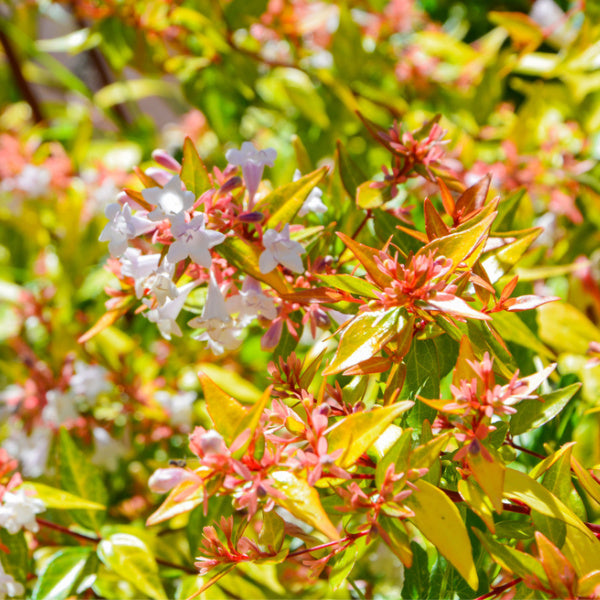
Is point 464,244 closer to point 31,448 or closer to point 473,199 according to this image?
point 473,199

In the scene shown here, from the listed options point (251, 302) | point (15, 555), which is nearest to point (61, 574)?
point (15, 555)

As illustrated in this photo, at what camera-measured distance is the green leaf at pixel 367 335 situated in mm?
471

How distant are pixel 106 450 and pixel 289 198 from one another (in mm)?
617

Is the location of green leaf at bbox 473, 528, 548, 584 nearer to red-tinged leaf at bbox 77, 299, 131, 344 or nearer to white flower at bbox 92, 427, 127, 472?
red-tinged leaf at bbox 77, 299, 131, 344

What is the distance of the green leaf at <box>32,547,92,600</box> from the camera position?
0.69 meters

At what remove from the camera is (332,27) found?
1357 mm

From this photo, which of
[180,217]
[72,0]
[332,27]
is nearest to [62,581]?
[180,217]

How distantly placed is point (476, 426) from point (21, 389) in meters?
0.84

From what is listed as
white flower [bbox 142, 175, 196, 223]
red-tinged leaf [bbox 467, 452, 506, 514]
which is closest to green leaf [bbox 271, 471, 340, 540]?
red-tinged leaf [bbox 467, 452, 506, 514]

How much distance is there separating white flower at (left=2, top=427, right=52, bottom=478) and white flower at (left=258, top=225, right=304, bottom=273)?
0.65 metres

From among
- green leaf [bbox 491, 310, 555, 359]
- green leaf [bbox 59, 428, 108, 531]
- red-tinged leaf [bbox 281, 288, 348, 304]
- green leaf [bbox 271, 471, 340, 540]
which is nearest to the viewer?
green leaf [bbox 271, 471, 340, 540]

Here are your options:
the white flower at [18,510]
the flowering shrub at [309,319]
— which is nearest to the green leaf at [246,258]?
the flowering shrub at [309,319]

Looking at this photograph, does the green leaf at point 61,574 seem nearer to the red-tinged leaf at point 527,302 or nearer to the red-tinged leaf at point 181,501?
the red-tinged leaf at point 181,501

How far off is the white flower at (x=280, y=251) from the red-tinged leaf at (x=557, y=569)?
0.27m
